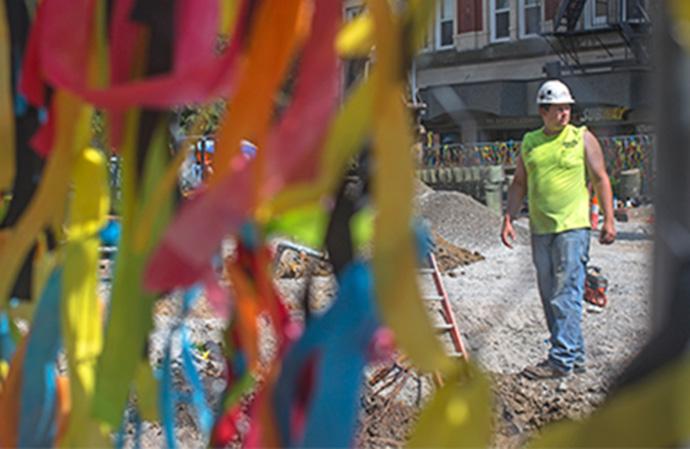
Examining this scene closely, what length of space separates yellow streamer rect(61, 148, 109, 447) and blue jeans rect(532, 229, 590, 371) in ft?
9.70

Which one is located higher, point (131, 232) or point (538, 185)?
point (538, 185)

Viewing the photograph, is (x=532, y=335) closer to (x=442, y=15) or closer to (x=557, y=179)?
(x=557, y=179)

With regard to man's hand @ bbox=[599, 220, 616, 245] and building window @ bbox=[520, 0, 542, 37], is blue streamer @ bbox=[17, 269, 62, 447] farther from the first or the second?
man's hand @ bbox=[599, 220, 616, 245]

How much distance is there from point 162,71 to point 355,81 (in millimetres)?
87

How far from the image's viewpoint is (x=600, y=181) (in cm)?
326

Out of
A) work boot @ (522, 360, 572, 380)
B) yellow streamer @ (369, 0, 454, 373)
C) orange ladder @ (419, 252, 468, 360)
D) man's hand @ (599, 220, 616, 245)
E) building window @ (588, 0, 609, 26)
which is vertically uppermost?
building window @ (588, 0, 609, 26)

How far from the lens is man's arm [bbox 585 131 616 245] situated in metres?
3.25

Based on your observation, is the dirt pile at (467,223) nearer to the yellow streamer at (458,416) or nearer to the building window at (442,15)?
the building window at (442,15)

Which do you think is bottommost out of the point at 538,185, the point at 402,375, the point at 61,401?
the point at 402,375

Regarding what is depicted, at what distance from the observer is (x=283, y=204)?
1.35 feet

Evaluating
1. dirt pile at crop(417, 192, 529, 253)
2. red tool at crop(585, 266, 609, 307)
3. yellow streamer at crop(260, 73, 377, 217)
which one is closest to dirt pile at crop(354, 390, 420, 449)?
red tool at crop(585, 266, 609, 307)

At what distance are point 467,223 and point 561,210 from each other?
192 inches

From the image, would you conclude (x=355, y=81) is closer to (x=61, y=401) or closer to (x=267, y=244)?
(x=267, y=244)

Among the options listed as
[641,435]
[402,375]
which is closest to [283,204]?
[641,435]
